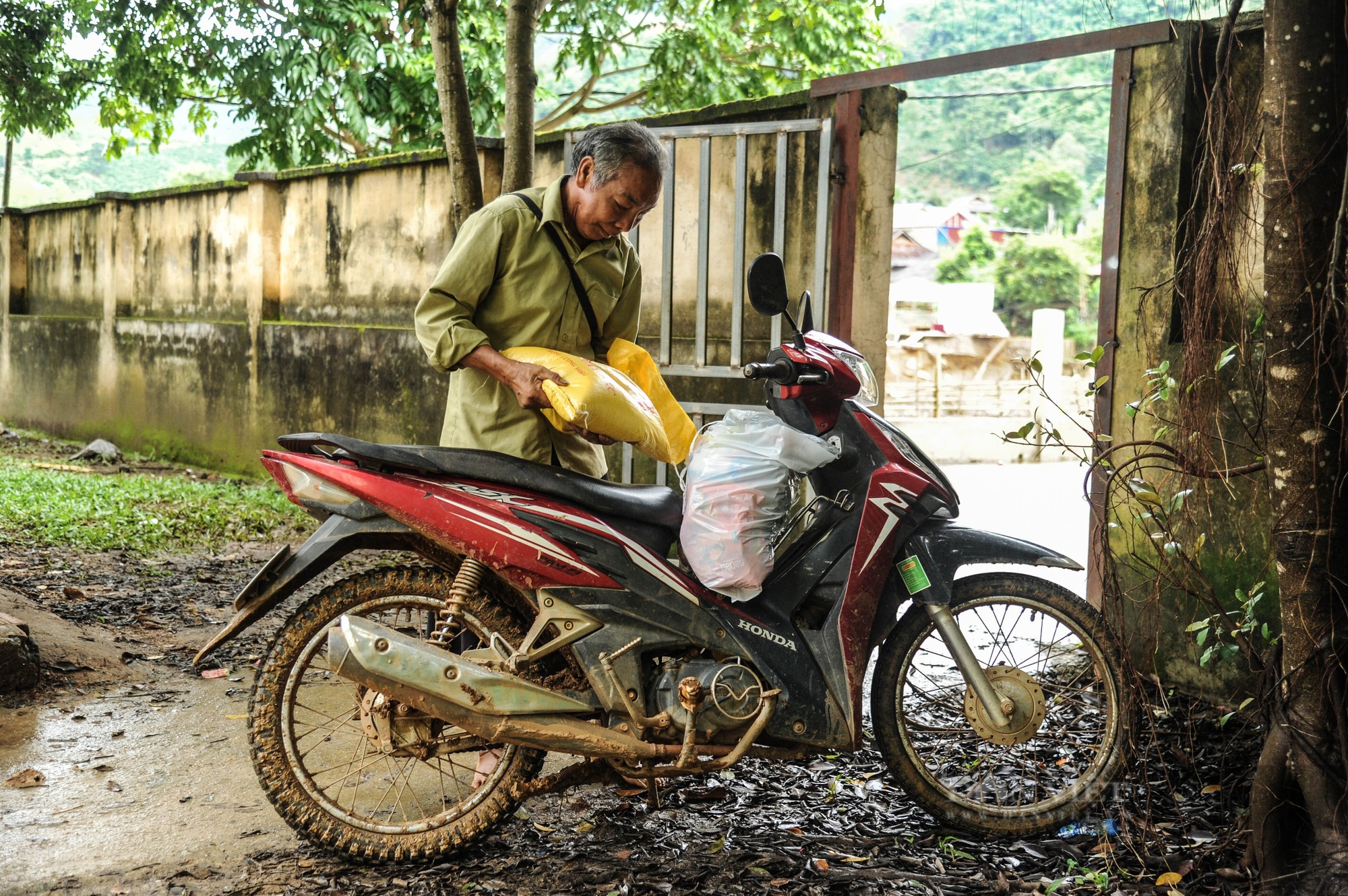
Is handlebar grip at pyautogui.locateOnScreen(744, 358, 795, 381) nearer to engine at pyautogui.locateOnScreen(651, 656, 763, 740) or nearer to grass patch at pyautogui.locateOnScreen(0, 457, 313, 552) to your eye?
engine at pyautogui.locateOnScreen(651, 656, 763, 740)

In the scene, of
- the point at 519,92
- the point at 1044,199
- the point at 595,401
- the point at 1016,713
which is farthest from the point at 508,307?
the point at 1044,199

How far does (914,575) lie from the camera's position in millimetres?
2859

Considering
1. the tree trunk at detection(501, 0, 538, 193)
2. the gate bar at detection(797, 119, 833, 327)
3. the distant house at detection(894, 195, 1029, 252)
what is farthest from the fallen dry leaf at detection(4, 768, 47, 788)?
the distant house at detection(894, 195, 1029, 252)

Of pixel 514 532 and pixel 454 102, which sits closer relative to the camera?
pixel 514 532

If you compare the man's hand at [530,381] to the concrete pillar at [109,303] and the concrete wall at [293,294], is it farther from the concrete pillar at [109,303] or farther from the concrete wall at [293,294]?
the concrete pillar at [109,303]

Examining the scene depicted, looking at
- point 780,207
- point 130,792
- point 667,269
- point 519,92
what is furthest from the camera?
point 667,269

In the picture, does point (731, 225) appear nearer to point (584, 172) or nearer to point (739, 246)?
point (739, 246)

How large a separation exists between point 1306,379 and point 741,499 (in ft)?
4.25

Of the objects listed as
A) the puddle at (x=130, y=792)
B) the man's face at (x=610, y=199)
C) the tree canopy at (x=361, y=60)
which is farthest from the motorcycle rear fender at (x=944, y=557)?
the tree canopy at (x=361, y=60)

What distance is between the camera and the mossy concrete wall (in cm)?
370

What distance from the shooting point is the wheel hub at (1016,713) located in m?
2.84

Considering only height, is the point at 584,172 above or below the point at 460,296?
above

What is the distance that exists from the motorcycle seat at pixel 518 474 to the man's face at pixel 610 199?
0.68m

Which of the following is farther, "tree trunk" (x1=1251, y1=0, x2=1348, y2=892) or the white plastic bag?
the white plastic bag
